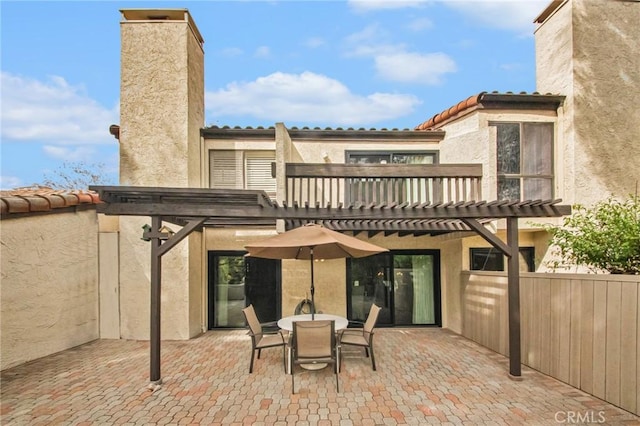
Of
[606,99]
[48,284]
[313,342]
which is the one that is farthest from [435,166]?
[48,284]

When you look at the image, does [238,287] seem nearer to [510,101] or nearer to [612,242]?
[612,242]

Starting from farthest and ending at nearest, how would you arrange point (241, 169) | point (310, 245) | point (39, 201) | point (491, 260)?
point (241, 169), point (491, 260), point (39, 201), point (310, 245)

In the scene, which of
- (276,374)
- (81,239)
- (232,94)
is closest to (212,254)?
(81,239)

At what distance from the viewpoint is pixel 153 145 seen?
9109 millimetres

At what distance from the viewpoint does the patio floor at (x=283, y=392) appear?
16.1ft

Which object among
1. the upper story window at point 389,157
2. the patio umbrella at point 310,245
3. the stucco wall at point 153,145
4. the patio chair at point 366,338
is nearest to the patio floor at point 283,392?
the patio chair at point 366,338

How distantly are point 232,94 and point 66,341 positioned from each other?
1276 inches

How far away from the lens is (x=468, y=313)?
9117 millimetres

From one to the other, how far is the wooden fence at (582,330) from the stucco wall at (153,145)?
7716mm

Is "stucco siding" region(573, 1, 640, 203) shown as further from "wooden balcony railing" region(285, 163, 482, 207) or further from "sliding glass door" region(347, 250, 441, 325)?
"sliding glass door" region(347, 250, 441, 325)

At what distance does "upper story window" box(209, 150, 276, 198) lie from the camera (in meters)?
10.4

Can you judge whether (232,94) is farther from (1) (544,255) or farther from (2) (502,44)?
(1) (544,255)

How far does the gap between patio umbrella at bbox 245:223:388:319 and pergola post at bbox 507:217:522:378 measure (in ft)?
7.72

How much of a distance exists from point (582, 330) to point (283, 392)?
4.88m
